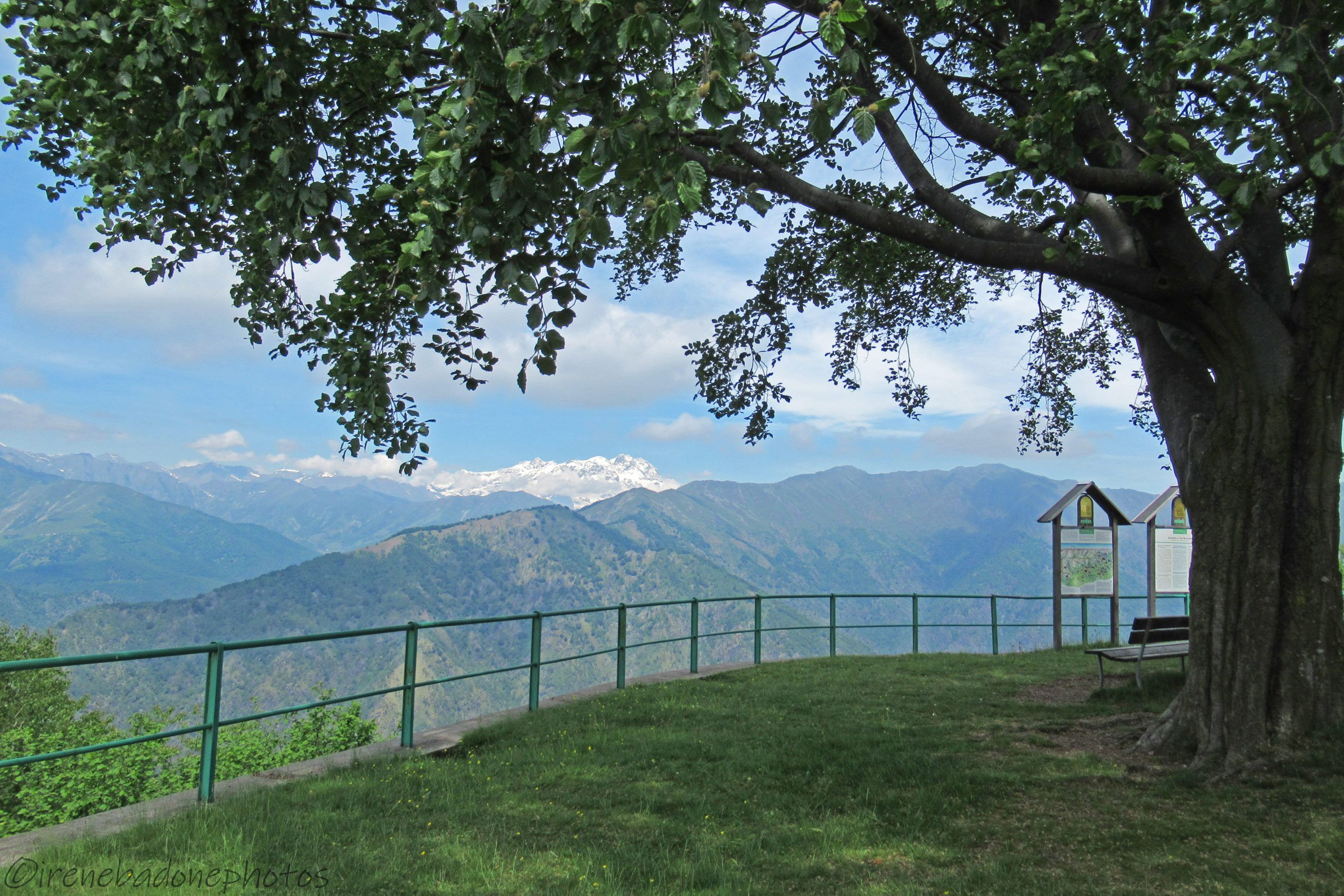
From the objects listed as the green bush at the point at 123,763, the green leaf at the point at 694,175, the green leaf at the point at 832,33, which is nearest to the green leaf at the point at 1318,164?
the green leaf at the point at 832,33

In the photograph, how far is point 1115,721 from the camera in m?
8.51

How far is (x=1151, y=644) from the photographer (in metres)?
10.7

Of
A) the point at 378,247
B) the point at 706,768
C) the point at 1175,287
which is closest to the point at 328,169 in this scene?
the point at 378,247

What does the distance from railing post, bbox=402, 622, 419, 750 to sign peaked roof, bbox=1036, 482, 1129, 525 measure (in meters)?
12.3

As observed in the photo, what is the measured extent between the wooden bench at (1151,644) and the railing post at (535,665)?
19.7ft

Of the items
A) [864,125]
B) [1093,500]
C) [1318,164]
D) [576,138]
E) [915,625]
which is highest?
[1318,164]

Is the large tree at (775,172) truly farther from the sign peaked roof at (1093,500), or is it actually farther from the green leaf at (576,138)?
the sign peaked roof at (1093,500)

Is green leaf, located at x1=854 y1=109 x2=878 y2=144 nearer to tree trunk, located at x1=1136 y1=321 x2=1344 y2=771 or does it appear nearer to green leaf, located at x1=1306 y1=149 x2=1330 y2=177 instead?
green leaf, located at x1=1306 y1=149 x2=1330 y2=177

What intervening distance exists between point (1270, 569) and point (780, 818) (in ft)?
13.9

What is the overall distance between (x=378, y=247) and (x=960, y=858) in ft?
19.9

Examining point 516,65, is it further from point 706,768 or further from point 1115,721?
point 1115,721

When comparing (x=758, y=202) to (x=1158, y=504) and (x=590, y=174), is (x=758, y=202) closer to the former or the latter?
(x=590, y=174)

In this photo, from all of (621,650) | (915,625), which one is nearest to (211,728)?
(621,650)

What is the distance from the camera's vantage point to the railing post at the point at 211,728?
6.26 m
